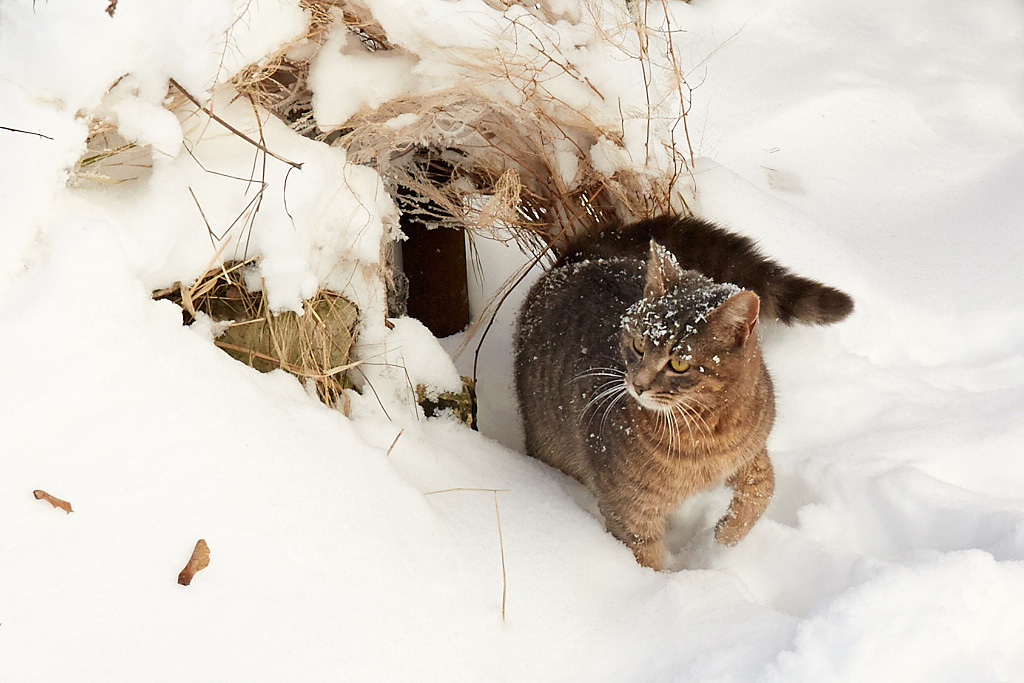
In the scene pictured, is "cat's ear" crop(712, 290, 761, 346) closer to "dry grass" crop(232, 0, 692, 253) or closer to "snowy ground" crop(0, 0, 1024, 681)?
"snowy ground" crop(0, 0, 1024, 681)

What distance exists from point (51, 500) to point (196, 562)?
0.28 meters

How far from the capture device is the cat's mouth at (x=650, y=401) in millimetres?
1974

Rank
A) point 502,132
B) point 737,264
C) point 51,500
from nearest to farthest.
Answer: point 51,500, point 737,264, point 502,132

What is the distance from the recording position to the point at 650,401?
199 centimetres

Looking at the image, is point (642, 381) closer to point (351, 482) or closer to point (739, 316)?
point (739, 316)

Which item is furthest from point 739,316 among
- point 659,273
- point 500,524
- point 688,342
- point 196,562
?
point 196,562

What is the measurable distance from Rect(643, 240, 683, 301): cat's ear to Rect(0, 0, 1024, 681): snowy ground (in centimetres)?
66

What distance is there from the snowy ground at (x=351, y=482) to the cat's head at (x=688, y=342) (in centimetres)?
46

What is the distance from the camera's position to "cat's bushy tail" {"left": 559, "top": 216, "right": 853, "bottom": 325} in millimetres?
2332

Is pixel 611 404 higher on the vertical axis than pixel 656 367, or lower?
lower

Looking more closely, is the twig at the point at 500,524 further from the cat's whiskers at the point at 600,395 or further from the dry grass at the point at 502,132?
the dry grass at the point at 502,132

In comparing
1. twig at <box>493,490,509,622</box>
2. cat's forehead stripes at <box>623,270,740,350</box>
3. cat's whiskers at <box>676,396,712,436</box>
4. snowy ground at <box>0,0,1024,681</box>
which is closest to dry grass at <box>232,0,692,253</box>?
snowy ground at <box>0,0,1024,681</box>

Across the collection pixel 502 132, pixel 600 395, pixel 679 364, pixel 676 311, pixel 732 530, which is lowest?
pixel 732 530

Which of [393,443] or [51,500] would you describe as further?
[393,443]
